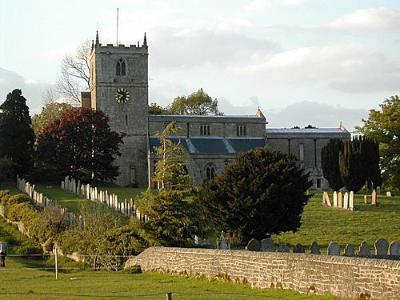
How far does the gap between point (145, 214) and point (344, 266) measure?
1823cm

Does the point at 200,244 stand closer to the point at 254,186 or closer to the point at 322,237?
the point at 254,186

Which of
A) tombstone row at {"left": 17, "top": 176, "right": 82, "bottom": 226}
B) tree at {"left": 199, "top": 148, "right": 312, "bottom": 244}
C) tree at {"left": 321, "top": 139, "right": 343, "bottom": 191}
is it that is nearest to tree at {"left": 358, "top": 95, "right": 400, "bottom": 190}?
tree at {"left": 321, "top": 139, "right": 343, "bottom": 191}

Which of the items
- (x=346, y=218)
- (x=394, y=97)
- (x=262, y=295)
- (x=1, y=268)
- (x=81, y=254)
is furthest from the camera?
(x=394, y=97)

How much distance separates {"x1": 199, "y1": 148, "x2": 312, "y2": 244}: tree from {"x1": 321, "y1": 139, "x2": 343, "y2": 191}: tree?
28198 millimetres

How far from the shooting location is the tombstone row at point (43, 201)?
41.6 meters

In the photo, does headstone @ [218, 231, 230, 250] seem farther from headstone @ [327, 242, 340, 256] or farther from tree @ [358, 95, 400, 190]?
tree @ [358, 95, 400, 190]

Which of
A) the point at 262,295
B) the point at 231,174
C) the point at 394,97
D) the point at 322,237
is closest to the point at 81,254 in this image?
the point at 231,174

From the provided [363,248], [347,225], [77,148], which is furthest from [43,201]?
[363,248]

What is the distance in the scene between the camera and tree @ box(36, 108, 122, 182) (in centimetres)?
7288

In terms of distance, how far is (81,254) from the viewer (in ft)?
114

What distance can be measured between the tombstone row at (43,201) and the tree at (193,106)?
39089 mm

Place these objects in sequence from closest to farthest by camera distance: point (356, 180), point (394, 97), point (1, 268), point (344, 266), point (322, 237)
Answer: point (344, 266), point (1, 268), point (322, 237), point (356, 180), point (394, 97)

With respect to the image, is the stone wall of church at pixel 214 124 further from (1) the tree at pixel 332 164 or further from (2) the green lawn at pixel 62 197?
(1) the tree at pixel 332 164

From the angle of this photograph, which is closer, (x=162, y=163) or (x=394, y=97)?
(x=162, y=163)
